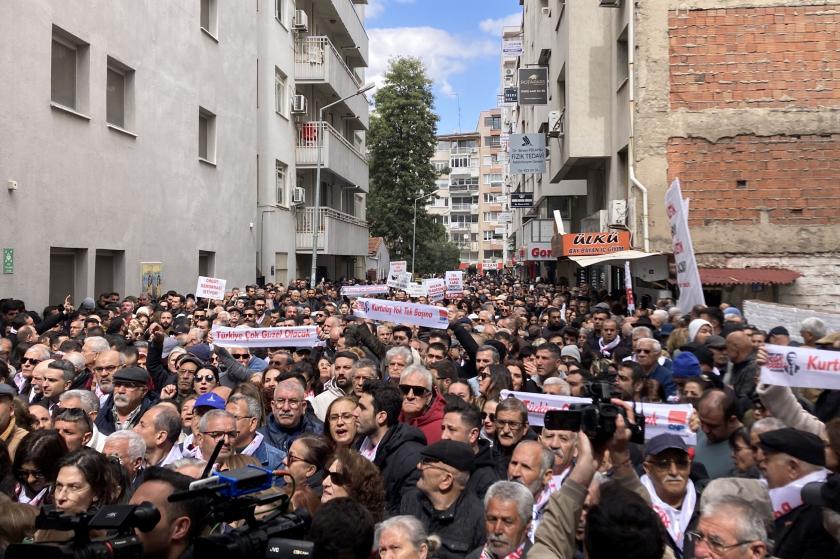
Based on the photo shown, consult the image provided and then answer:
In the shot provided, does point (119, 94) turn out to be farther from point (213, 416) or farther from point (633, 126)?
point (213, 416)

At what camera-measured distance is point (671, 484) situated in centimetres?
439

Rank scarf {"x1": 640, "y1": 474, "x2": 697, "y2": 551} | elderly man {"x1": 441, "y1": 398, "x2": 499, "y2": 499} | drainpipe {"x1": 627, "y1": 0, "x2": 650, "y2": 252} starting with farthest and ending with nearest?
drainpipe {"x1": 627, "y1": 0, "x2": 650, "y2": 252} < elderly man {"x1": 441, "y1": 398, "x2": 499, "y2": 499} < scarf {"x1": 640, "y1": 474, "x2": 697, "y2": 551}

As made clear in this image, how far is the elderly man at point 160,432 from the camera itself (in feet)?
19.0

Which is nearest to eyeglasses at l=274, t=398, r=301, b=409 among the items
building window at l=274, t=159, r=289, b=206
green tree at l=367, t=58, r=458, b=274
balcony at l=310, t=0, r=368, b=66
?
building window at l=274, t=159, r=289, b=206

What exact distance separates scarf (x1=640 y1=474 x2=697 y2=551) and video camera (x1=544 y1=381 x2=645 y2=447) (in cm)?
73

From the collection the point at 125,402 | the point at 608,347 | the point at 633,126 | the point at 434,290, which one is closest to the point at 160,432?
the point at 125,402

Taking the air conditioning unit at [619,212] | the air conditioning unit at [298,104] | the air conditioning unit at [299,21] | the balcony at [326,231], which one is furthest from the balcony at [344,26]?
the air conditioning unit at [619,212]

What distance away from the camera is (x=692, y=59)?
58.6 feet

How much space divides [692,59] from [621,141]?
2555 millimetres

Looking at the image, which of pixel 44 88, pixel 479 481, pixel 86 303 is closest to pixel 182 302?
pixel 86 303

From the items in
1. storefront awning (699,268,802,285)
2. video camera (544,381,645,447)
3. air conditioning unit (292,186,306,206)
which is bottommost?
video camera (544,381,645,447)

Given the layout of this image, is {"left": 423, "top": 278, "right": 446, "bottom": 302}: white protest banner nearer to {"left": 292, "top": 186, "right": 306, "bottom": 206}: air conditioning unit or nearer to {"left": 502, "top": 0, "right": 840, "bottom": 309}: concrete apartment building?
{"left": 502, "top": 0, "right": 840, "bottom": 309}: concrete apartment building

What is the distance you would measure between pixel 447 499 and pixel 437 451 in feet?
0.86

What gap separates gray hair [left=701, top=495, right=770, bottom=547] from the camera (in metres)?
3.35
